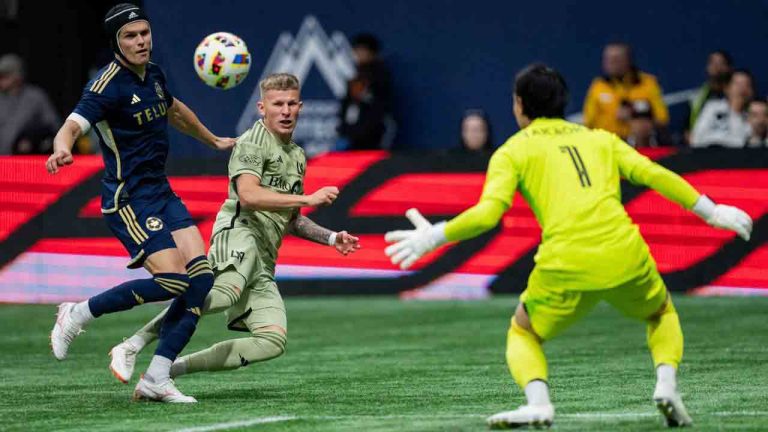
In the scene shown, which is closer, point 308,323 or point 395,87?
point 308,323

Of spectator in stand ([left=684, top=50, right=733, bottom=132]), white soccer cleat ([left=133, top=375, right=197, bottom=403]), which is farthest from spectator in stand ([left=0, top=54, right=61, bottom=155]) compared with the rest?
white soccer cleat ([left=133, top=375, right=197, bottom=403])

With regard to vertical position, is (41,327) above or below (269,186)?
below

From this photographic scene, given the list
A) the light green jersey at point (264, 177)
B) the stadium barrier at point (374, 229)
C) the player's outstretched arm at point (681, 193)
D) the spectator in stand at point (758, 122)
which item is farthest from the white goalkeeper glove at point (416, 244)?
the spectator in stand at point (758, 122)

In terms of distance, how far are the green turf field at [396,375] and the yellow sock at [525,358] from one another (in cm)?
36

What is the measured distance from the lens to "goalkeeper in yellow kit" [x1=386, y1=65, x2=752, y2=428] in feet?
23.4

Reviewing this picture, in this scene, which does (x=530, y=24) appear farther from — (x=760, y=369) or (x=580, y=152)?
(x=580, y=152)

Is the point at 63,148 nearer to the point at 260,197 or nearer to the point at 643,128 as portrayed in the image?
the point at 260,197

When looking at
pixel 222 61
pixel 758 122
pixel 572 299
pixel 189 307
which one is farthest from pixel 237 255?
pixel 758 122

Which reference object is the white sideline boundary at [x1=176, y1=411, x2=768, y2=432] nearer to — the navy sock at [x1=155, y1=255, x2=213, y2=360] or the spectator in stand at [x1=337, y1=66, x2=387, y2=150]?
the navy sock at [x1=155, y1=255, x2=213, y2=360]

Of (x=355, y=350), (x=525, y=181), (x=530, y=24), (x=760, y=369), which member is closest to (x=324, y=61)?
(x=530, y=24)

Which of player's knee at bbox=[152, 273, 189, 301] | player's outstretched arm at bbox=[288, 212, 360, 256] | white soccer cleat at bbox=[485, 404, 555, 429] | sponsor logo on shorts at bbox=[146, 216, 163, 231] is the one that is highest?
sponsor logo on shorts at bbox=[146, 216, 163, 231]

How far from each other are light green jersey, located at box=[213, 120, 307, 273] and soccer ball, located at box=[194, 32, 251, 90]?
74cm

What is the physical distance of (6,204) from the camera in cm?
1623

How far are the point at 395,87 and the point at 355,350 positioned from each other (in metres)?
7.47
